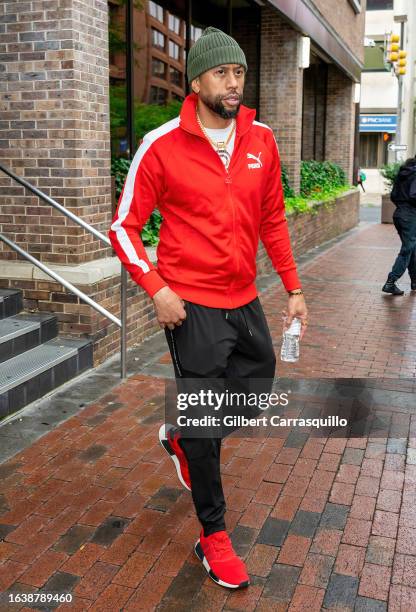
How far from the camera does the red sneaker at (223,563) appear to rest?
295 centimetres

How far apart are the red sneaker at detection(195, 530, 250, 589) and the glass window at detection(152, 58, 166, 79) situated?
700 centimetres

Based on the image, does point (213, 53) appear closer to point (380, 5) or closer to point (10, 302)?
point (10, 302)

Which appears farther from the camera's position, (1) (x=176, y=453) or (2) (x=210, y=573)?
(1) (x=176, y=453)

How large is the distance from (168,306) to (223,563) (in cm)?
109

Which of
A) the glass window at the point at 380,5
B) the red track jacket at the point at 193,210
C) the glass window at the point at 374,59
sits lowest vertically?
the red track jacket at the point at 193,210

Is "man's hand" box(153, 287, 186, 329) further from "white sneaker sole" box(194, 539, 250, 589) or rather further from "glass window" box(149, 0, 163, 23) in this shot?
"glass window" box(149, 0, 163, 23)

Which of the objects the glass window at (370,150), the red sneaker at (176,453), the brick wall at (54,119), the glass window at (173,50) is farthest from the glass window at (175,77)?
the glass window at (370,150)

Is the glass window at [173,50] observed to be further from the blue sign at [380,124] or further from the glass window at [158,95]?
the blue sign at [380,124]

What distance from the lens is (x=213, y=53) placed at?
289 centimetres

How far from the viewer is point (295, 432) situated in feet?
15.2

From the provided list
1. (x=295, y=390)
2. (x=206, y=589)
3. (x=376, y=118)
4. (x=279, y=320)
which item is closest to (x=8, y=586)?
(x=206, y=589)

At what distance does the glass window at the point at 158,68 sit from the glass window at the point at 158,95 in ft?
0.55

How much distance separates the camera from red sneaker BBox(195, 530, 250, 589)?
2945mm

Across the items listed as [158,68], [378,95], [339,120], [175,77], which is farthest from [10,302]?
[378,95]
